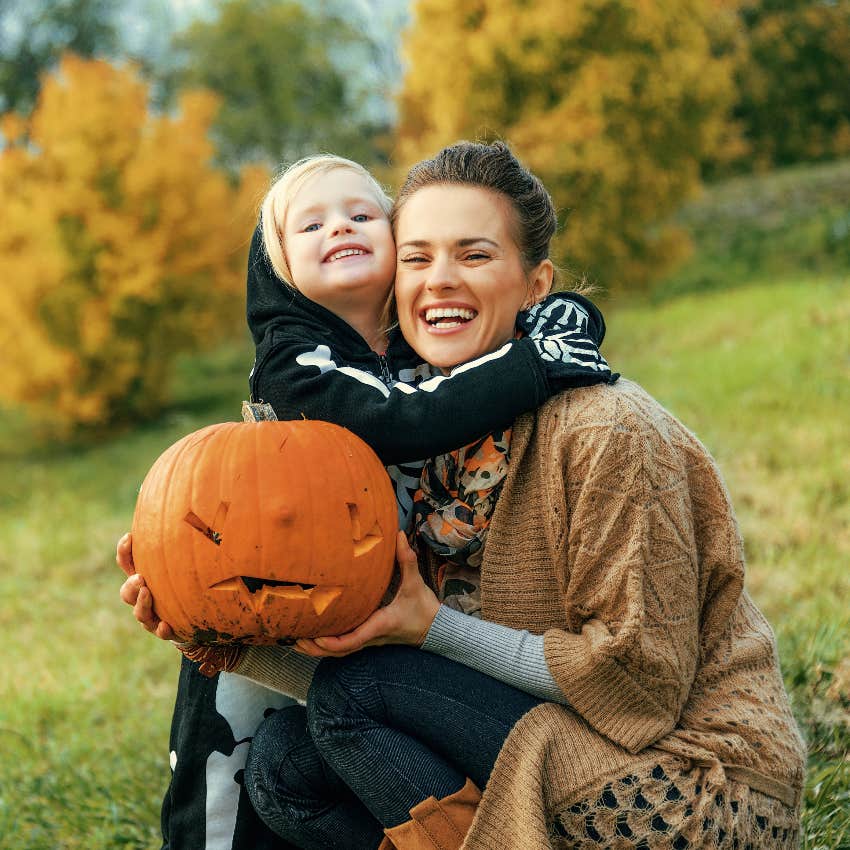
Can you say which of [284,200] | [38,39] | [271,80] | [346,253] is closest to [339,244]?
[346,253]

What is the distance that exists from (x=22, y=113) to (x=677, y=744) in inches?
1165

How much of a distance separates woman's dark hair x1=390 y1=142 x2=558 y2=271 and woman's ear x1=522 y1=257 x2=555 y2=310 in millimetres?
22

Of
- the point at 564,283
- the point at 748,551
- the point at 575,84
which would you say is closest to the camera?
the point at 564,283

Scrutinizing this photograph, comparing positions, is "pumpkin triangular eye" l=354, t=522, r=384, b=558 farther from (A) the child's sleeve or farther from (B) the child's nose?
(B) the child's nose

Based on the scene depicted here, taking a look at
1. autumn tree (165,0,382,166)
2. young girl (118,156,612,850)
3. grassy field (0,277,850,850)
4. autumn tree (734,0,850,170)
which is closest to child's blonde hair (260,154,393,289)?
young girl (118,156,612,850)

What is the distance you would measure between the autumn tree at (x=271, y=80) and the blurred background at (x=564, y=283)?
12.8 feet

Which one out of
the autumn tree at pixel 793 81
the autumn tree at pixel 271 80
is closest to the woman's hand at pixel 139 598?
the autumn tree at pixel 793 81

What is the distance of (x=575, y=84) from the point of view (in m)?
12.4

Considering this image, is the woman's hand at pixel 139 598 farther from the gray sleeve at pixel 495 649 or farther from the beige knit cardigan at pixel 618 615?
the beige knit cardigan at pixel 618 615

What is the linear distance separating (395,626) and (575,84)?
444 inches

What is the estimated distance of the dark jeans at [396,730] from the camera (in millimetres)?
2258

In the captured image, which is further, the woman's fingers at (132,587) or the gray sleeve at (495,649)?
the woman's fingers at (132,587)

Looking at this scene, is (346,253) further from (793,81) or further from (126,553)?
(793,81)

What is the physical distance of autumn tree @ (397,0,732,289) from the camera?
1210 cm
